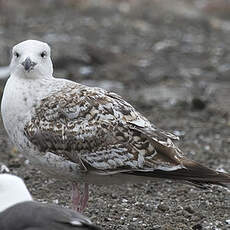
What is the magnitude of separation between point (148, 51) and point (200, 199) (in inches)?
290

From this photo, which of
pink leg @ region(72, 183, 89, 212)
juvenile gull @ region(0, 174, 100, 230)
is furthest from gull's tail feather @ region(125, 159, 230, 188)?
juvenile gull @ region(0, 174, 100, 230)

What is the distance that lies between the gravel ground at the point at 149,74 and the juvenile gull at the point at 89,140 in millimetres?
648

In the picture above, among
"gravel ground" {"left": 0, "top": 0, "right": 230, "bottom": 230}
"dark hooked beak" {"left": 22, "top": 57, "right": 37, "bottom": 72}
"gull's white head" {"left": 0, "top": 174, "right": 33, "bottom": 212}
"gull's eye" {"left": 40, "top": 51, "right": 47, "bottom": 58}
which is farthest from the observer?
→ "gravel ground" {"left": 0, "top": 0, "right": 230, "bottom": 230}

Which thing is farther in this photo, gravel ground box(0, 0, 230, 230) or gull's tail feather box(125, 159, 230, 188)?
gravel ground box(0, 0, 230, 230)

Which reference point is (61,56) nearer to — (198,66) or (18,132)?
(198,66)

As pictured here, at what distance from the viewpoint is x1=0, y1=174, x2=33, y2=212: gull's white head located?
5.02 metres

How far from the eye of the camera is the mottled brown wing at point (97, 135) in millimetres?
5820

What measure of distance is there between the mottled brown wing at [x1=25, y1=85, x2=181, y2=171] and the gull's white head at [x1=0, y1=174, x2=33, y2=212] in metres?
0.79

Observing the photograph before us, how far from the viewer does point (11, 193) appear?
506 centimetres

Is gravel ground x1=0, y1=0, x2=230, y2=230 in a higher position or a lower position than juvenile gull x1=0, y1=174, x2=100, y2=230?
lower

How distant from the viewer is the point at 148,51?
14133 millimetres

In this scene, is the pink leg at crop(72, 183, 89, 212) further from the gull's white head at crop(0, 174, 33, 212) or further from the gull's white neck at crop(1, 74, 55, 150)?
the gull's white head at crop(0, 174, 33, 212)

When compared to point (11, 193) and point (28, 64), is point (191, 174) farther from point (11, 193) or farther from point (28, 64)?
point (28, 64)

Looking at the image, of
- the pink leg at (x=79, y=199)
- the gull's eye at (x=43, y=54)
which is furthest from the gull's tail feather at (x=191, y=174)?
the gull's eye at (x=43, y=54)
